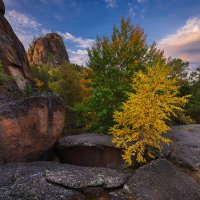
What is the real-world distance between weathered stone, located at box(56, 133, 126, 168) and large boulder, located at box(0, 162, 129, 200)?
2689 mm

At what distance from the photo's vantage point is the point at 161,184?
25.4 ft

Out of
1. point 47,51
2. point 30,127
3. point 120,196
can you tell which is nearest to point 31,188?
point 120,196

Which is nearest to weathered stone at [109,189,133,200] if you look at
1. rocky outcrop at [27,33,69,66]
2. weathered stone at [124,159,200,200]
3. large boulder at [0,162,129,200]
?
large boulder at [0,162,129,200]

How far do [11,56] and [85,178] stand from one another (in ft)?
43.5

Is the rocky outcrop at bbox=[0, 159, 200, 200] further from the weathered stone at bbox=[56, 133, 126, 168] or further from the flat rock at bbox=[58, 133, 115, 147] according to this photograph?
the flat rock at bbox=[58, 133, 115, 147]

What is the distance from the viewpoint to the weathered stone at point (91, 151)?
11.1 m

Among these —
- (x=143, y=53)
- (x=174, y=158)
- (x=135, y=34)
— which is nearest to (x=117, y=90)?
(x=143, y=53)

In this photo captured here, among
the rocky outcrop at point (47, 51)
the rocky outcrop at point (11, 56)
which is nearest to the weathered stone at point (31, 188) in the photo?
the rocky outcrop at point (11, 56)

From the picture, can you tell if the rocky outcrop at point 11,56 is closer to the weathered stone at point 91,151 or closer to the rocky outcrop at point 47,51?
the weathered stone at point 91,151

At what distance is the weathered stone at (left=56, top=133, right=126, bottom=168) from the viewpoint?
36.3ft

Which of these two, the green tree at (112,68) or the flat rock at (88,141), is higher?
the green tree at (112,68)

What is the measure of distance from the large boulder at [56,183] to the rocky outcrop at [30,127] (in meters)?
1.62

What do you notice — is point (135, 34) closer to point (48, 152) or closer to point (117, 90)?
point (117, 90)

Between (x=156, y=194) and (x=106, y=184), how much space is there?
1.72 meters
